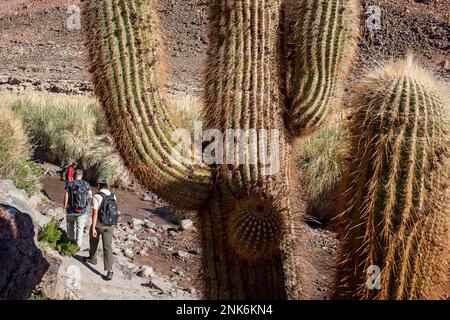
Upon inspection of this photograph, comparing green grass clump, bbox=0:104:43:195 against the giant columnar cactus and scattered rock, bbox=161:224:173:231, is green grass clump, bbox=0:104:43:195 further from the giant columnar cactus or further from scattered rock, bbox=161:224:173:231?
the giant columnar cactus

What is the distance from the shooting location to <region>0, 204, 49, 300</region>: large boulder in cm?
638

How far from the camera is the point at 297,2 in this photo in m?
4.68

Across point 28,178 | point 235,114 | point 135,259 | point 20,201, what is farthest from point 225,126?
point 28,178

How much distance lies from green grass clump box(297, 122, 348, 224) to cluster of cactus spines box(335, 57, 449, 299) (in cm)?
732

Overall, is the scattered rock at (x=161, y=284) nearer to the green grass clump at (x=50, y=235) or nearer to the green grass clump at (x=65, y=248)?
the green grass clump at (x=65, y=248)

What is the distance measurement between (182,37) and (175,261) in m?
23.3

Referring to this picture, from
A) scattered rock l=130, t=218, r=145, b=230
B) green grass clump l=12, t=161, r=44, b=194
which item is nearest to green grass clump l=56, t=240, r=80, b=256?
scattered rock l=130, t=218, r=145, b=230

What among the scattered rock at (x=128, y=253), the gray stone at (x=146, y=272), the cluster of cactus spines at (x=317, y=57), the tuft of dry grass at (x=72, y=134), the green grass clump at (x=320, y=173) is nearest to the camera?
the cluster of cactus spines at (x=317, y=57)

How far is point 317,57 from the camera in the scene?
472cm

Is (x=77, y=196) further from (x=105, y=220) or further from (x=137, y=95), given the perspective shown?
(x=137, y=95)

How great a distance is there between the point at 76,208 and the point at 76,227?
32 centimetres

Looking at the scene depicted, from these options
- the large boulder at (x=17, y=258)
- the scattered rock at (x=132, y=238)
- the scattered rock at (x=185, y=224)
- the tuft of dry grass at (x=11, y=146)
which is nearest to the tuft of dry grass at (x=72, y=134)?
the tuft of dry grass at (x=11, y=146)

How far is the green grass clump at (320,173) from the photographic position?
Result: 11266 mm
